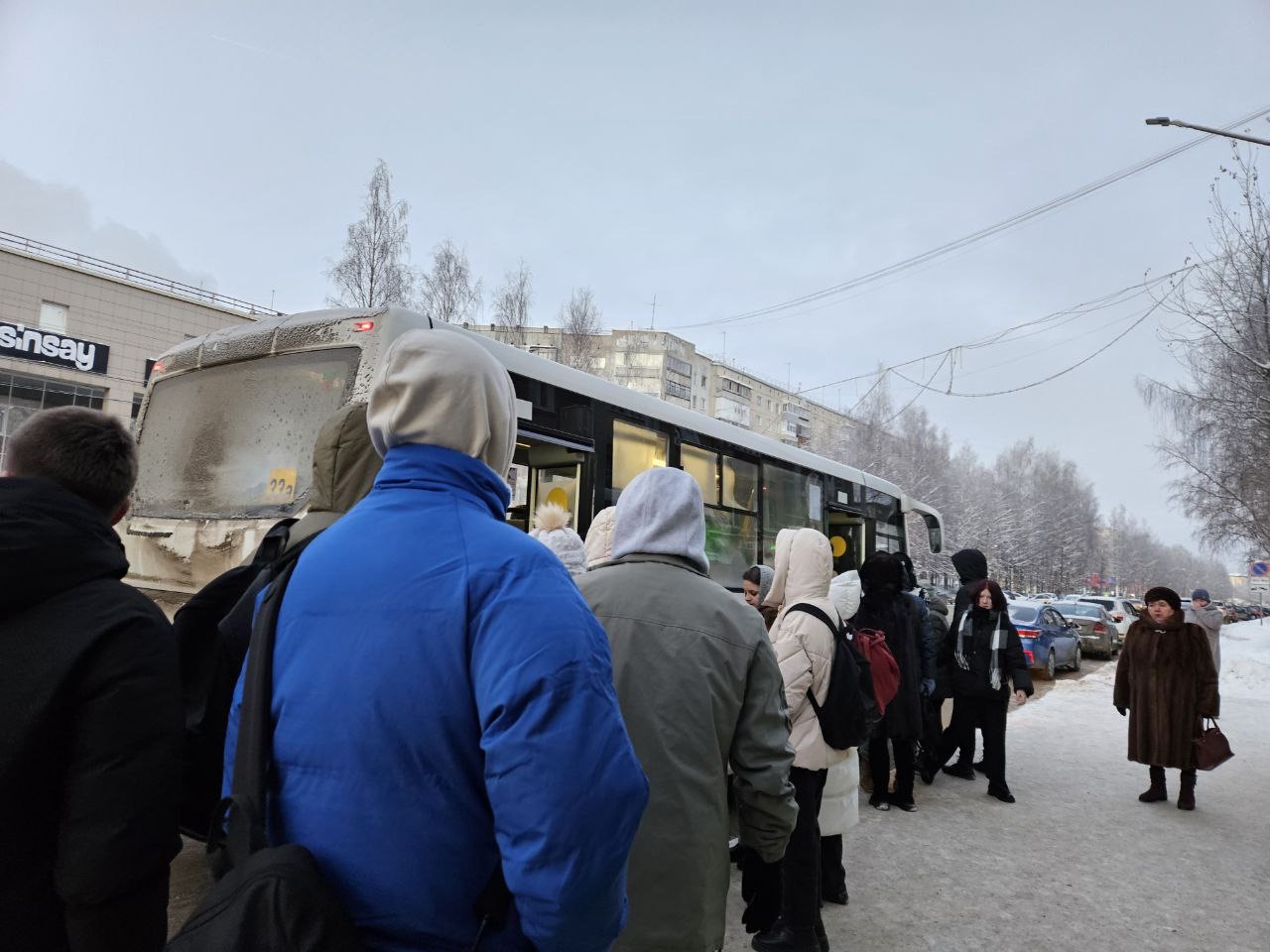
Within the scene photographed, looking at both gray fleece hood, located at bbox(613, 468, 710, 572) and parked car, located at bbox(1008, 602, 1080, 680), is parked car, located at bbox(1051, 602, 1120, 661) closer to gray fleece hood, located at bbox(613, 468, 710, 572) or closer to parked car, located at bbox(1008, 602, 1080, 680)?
parked car, located at bbox(1008, 602, 1080, 680)

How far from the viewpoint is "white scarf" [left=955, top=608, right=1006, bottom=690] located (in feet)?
21.6

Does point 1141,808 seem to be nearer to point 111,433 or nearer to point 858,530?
point 858,530

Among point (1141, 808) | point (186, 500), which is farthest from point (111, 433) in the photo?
point (1141, 808)

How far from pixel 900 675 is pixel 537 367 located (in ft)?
12.9

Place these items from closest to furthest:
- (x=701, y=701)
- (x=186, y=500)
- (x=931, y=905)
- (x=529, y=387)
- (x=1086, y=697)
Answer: (x=701, y=701)
(x=931, y=905)
(x=186, y=500)
(x=529, y=387)
(x=1086, y=697)

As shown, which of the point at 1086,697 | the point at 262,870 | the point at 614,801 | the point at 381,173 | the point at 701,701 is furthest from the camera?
the point at 381,173

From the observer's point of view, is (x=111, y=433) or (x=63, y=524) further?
(x=111, y=433)

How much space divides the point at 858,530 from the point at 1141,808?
6647mm

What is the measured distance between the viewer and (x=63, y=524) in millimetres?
1815

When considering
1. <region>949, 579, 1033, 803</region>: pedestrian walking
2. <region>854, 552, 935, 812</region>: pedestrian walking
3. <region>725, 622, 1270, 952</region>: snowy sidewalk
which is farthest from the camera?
<region>949, 579, 1033, 803</region>: pedestrian walking

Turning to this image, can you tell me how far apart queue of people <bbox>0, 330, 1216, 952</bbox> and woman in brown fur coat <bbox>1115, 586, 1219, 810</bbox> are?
5.58 m

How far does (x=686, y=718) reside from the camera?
7.73 feet

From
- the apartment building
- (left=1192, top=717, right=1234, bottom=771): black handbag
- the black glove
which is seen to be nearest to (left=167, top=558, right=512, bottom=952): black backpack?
the black glove

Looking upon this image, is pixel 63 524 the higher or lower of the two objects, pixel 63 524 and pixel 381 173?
the lower
